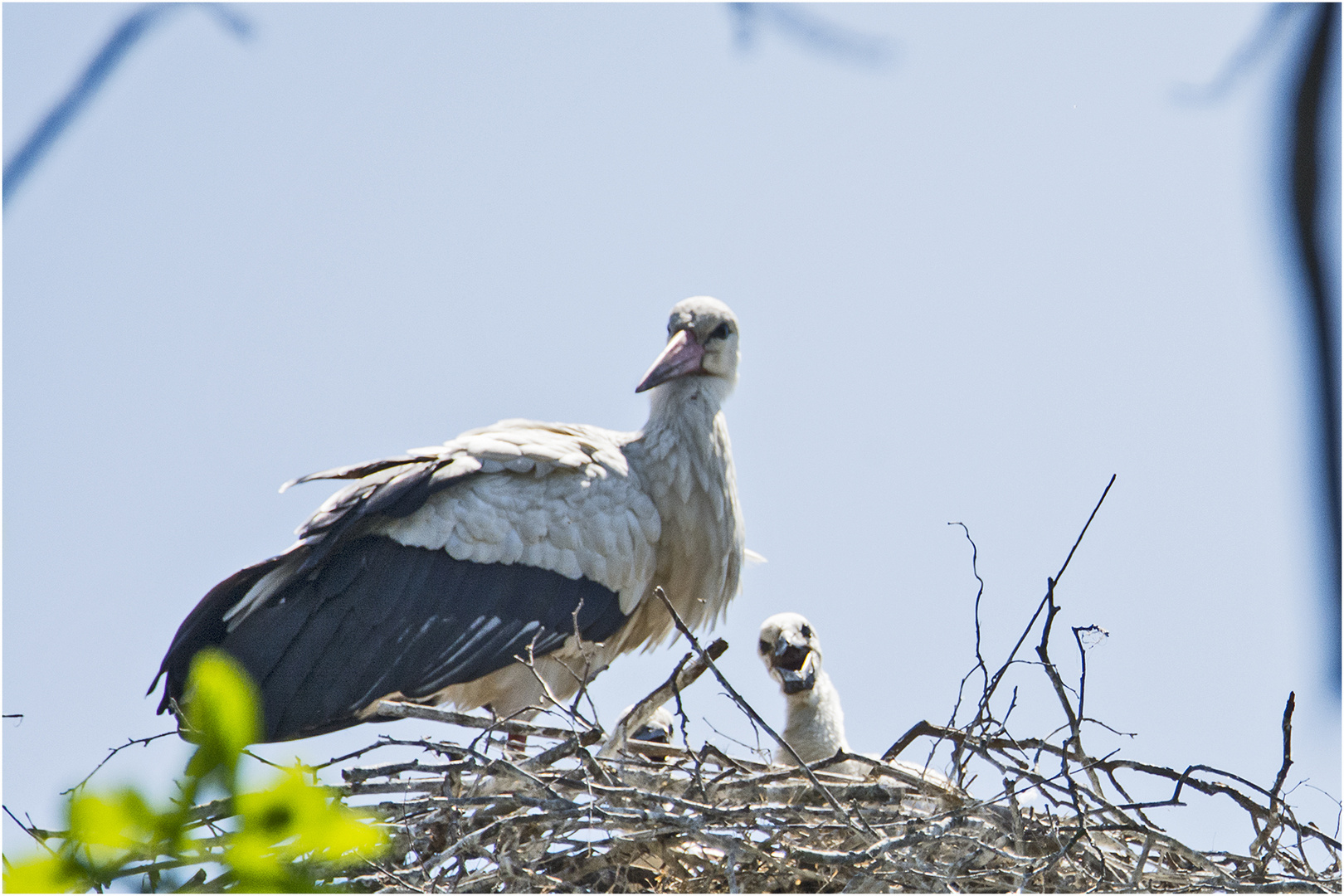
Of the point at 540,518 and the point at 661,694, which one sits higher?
the point at 540,518

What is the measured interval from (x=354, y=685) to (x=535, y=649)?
21.5 inches

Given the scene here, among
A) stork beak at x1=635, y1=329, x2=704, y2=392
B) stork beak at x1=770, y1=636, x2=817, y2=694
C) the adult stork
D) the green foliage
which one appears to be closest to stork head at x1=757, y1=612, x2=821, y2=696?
stork beak at x1=770, y1=636, x2=817, y2=694

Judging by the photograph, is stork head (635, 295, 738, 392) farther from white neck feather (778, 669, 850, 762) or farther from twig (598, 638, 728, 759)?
twig (598, 638, 728, 759)

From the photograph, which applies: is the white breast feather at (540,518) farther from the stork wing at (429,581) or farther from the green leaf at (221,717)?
the green leaf at (221,717)

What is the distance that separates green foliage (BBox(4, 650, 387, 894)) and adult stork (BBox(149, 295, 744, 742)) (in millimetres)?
2886

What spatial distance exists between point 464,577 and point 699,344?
116cm

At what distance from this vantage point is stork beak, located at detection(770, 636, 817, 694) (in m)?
3.79

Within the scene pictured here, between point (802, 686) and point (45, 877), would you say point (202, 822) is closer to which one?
point (45, 877)

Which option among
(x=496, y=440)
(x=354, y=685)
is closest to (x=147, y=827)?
(x=354, y=685)

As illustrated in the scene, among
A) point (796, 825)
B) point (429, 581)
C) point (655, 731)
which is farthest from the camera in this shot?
point (429, 581)

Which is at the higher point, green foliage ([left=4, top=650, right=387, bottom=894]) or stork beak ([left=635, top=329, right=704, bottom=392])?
stork beak ([left=635, top=329, right=704, bottom=392])

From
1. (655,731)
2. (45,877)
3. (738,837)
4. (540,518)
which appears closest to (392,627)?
(540,518)

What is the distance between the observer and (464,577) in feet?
13.1

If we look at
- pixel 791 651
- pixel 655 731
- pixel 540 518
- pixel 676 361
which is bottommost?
pixel 655 731
